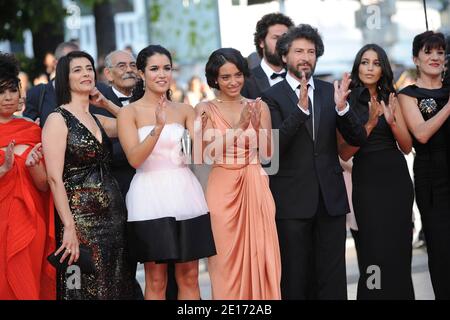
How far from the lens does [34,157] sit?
678cm

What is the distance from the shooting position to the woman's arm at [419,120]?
296 inches

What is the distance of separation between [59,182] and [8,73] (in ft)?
3.30

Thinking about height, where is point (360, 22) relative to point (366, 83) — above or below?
above

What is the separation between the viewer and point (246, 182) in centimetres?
701

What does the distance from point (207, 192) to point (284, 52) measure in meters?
1.20

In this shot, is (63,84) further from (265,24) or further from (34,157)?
(265,24)

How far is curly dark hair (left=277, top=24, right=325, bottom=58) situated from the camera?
24.0ft

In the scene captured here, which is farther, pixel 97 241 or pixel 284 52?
pixel 284 52

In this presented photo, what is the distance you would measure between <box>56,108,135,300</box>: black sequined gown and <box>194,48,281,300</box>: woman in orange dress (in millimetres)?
677

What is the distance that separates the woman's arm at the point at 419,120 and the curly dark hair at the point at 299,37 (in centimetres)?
84

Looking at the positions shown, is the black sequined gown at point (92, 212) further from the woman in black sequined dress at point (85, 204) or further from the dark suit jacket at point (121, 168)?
the dark suit jacket at point (121, 168)

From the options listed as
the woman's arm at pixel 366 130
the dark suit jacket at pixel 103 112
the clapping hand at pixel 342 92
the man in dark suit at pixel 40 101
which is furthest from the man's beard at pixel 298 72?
the man in dark suit at pixel 40 101
